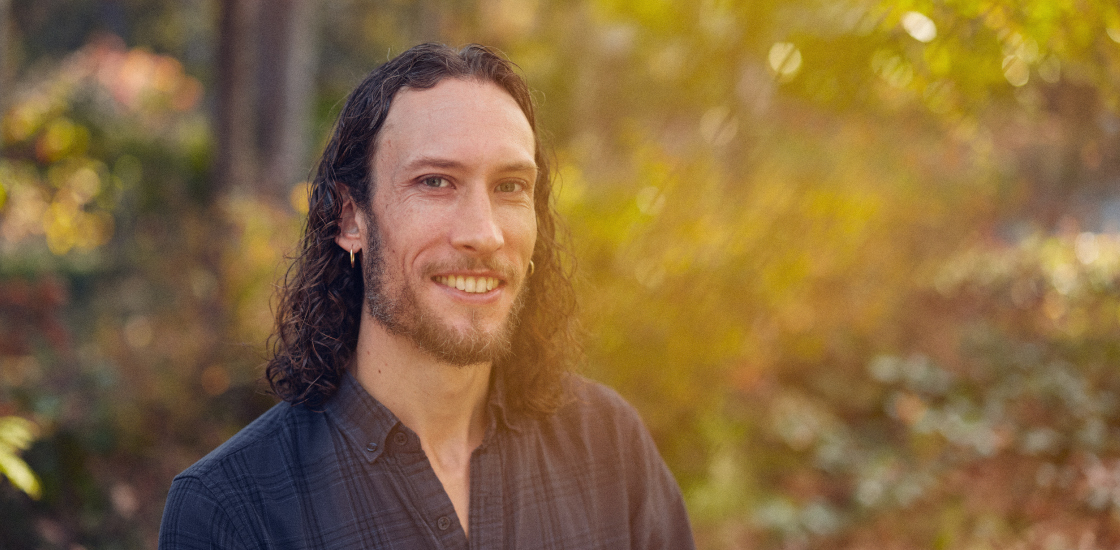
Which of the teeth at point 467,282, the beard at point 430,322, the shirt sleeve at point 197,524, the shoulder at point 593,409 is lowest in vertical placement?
the shirt sleeve at point 197,524

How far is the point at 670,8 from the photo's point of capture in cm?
482

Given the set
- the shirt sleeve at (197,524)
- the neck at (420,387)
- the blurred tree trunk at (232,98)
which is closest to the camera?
the shirt sleeve at (197,524)

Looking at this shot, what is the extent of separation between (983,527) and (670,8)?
12.5 ft

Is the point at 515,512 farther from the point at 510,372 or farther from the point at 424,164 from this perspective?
the point at 424,164

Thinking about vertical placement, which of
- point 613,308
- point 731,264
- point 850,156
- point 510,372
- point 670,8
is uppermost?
point 670,8

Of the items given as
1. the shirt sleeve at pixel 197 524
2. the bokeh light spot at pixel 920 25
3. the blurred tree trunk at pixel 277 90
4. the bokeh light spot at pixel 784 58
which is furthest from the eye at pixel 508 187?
the blurred tree trunk at pixel 277 90

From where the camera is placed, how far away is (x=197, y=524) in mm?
1445

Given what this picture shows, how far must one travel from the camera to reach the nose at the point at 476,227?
62.2 inches

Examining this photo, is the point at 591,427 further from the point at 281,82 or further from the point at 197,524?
the point at 281,82

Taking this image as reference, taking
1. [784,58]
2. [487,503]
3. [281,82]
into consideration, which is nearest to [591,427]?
[487,503]

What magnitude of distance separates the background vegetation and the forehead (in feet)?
1.00

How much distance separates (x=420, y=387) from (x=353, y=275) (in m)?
0.35

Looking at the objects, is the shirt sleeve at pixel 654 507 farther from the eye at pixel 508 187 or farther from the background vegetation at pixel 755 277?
the background vegetation at pixel 755 277

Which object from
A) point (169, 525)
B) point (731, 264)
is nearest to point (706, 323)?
point (731, 264)
